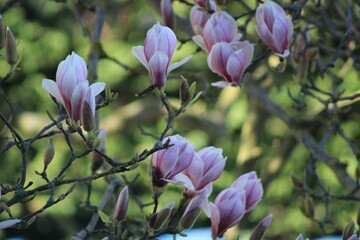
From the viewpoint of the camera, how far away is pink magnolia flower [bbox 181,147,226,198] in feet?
3.57

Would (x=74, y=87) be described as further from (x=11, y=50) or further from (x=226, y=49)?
(x=226, y=49)

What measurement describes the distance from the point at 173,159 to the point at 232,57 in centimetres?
30

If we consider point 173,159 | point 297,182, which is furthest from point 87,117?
point 297,182

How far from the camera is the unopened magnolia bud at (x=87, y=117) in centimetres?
98

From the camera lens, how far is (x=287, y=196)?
14.5ft

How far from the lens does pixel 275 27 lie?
1.29m

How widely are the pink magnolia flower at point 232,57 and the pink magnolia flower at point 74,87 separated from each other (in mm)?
337

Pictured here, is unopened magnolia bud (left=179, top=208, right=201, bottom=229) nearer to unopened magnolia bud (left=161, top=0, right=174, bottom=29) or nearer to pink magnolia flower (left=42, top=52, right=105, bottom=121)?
pink magnolia flower (left=42, top=52, right=105, bottom=121)

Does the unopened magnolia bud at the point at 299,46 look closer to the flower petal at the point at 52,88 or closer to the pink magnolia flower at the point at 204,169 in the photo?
the pink magnolia flower at the point at 204,169

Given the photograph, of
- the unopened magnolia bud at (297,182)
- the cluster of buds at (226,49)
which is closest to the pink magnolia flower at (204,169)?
the cluster of buds at (226,49)

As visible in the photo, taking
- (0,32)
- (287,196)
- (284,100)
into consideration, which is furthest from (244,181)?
(287,196)

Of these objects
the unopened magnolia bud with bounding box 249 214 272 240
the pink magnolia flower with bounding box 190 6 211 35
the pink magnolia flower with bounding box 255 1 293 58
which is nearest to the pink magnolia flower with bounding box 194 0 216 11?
the pink magnolia flower with bounding box 190 6 211 35

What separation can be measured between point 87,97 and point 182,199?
0.78 feet

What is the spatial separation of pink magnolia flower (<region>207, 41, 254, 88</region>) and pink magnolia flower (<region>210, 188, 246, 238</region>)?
0.83ft
